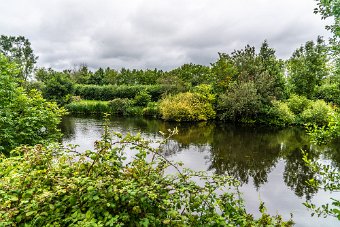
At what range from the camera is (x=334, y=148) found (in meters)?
16.3

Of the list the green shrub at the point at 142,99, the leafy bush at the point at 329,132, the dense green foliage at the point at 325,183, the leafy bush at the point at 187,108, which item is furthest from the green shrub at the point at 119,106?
the dense green foliage at the point at 325,183

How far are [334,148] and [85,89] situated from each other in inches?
1516

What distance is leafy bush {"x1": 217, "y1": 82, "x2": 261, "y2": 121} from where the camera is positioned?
24.5m

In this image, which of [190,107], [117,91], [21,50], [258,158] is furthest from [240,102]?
[21,50]

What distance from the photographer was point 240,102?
24703mm

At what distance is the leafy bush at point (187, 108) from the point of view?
26250 mm

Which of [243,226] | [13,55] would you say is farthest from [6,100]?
[13,55]

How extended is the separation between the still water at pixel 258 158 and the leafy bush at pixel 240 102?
2.90 m

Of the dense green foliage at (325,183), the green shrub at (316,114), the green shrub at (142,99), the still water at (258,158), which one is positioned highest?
the green shrub at (142,99)

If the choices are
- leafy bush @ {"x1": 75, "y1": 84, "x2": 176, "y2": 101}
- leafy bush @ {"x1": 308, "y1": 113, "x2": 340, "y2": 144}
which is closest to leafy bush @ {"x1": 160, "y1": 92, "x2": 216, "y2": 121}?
leafy bush @ {"x1": 75, "y1": 84, "x2": 176, "y2": 101}

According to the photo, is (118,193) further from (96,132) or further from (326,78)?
(326,78)

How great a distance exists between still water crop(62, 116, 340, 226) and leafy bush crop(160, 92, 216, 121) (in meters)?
3.13

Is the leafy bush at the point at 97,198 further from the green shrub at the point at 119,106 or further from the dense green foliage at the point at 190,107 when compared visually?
the green shrub at the point at 119,106

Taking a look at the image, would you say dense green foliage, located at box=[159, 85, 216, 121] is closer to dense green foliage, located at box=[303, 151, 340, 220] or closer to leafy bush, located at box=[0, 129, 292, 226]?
dense green foliage, located at box=[303, 151, 340, 220]
